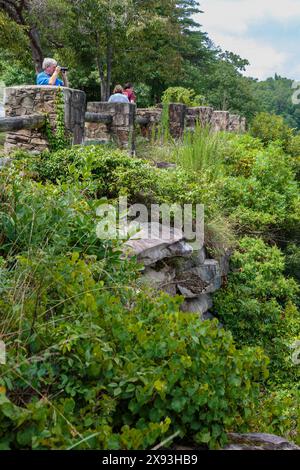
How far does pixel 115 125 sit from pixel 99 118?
0.52 m

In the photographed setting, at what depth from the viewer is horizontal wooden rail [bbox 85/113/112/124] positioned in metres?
8.73

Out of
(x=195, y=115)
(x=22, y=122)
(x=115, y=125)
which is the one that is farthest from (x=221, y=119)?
(x=22, y=122)

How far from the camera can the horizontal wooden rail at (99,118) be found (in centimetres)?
873

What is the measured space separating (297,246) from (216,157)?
1.90m

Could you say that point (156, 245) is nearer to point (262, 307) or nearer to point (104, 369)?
point (262, 307)

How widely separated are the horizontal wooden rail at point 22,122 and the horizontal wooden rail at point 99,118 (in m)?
1.34

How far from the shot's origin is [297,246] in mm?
9328

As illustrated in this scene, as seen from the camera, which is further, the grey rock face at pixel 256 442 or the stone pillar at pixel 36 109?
the stone pillar at pixel 36 109

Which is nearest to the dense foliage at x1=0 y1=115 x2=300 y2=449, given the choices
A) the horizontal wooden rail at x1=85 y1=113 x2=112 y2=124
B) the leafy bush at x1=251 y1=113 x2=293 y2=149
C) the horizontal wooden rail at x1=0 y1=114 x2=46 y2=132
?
the horizontal wooden rail at x1=0 y1=114 x2=46 y2=132

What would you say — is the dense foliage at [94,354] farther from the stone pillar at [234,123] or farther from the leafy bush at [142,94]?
the leafy bush at [142,94]

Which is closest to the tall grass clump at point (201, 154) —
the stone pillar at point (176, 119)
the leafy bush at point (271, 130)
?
the stone pillar at point (176, 119)

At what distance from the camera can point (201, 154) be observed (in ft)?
32.2

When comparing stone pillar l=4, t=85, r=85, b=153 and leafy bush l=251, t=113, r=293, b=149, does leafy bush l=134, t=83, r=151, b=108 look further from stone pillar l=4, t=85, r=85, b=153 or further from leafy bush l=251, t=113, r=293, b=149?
stone pillar l=4, t=85, r=85, b=153

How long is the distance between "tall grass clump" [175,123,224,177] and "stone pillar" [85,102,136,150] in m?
0.83
